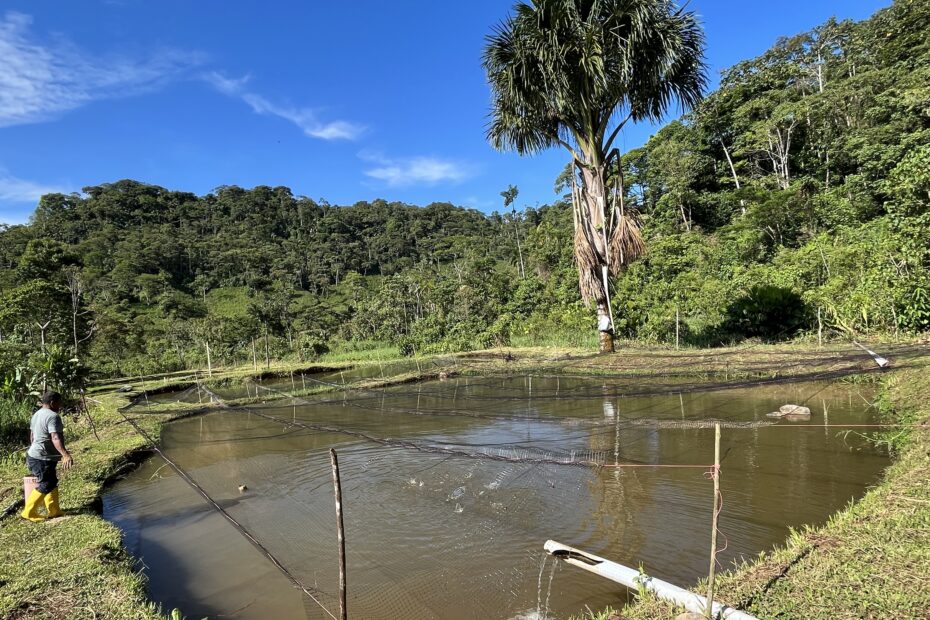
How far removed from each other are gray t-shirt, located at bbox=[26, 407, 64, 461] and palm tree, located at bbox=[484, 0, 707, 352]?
1042 centimetres

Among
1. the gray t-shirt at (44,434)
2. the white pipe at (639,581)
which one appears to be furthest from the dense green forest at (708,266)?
the white pipe at (639,581)

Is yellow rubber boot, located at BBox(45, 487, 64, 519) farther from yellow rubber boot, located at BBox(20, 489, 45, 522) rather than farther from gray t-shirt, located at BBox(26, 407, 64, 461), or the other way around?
gray t-shirt, located at BBox(26, 407, 64, 461)

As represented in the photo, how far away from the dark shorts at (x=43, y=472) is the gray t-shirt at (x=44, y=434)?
0.14 ft

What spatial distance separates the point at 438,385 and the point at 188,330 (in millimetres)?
23402

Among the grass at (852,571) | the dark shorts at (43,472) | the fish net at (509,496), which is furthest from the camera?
the dark shorts at (43,472)

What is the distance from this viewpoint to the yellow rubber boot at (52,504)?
16.9 feet

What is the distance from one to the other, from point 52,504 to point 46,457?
1.90 ft

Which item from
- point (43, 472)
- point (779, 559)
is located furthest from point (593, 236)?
point (43, 472)

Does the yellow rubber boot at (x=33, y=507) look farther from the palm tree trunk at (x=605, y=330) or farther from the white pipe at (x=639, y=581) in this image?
the palm tree trunk at (x=605, y=330)

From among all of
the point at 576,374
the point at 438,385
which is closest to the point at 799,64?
the point at 576,374

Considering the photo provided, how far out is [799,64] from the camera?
28969mm

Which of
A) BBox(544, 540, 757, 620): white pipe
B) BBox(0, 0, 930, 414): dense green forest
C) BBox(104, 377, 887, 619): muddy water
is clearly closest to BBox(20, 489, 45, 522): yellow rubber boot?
BBox(104, 377, 887, 619): muddy water

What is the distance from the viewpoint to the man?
5035 mm

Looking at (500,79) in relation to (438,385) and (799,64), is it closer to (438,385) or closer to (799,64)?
(438,385)
